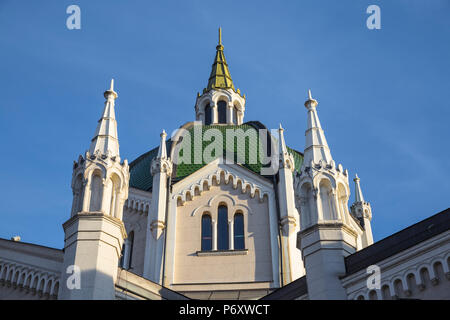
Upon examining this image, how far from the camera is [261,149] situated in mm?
33844

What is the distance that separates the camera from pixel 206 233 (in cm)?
3023

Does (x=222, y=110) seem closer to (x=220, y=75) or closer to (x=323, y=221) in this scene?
(x=220, y=75)

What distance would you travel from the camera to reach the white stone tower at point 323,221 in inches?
642

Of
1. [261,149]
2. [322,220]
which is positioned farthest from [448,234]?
[261,149]

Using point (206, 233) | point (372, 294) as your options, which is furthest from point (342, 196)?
point (206, 233)

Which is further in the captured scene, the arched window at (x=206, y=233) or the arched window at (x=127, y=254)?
the arched window at (x=127, y=254)

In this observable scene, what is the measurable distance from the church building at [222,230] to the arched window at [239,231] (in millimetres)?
56

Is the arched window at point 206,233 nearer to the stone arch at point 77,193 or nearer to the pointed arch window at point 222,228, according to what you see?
the pointed arch window at point 222,228

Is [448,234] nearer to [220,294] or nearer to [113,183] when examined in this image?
[113,183]

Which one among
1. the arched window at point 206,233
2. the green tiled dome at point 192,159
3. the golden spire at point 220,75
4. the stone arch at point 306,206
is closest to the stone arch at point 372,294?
the stone arch at point 306,206

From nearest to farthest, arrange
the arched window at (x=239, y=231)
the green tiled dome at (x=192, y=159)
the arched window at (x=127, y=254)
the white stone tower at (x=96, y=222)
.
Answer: the white stone tower at (x=96, y=222) < the arched window at (x=239, y=231) < the arched window at (x=127, y=254) < the green tiled dome at (x=192, y=159)

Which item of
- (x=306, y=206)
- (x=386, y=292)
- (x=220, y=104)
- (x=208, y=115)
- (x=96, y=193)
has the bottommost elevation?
(x=386, y=292)

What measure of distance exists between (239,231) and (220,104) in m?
14.7

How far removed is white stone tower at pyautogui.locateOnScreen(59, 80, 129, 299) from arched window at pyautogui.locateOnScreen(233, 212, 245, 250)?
40.3ft
